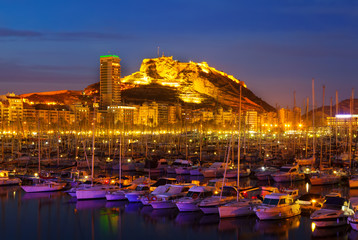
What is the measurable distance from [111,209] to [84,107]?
157153mm

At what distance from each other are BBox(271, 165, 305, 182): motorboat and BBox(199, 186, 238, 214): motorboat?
43.5 ft

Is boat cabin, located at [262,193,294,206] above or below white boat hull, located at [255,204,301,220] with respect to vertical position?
above

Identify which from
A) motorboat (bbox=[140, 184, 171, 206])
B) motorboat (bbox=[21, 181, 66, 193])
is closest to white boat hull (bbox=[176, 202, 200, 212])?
motorboat (bbox=[140, 184, 171, 206])

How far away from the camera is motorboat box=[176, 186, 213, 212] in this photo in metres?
29.0

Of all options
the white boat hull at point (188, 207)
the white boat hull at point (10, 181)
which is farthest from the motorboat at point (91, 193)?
the white boat hull at point (10, 181)

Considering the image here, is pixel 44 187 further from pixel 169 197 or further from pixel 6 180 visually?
pixel 169 197

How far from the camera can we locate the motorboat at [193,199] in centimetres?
2903

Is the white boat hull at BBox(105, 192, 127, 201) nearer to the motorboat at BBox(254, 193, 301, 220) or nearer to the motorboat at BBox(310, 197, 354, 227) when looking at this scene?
the motorboat at BBox(254, 193, 301, 220)

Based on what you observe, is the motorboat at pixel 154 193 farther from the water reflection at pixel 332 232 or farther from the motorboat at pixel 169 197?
the water reflection at pixel 332 232

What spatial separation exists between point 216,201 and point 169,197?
3595 mm

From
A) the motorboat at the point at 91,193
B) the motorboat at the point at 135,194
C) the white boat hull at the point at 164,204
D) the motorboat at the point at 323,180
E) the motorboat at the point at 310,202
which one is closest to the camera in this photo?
the motorboat at the point at 310,202

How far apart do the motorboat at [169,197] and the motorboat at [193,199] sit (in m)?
1.03

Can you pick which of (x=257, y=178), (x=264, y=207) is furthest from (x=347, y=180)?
(x=264, y=207)

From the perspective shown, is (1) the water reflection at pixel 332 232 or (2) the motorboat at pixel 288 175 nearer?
(1) the water reflection at pixel 332 232
